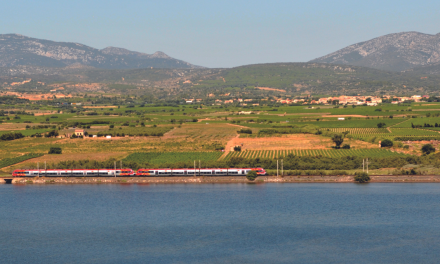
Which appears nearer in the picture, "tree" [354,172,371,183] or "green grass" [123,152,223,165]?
"tree" [354,172,371,183]

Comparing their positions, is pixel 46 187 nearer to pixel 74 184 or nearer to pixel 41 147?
pixel 74 184

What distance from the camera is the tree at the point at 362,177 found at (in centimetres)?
7606

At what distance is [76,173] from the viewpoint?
83.9m

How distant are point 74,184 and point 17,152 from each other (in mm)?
26515

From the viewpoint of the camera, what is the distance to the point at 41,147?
351 feet

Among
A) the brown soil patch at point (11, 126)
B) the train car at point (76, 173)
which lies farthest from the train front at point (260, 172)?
the brown soil patch at point (11, 126)

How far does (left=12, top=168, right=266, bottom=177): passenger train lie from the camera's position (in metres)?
80.9

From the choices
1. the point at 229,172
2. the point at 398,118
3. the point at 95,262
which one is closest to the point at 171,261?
the point at 95,262

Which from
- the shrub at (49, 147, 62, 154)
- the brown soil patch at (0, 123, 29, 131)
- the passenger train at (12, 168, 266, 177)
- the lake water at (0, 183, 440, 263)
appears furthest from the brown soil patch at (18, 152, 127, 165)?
the brown soil patch at (0, 123, 29, 131)

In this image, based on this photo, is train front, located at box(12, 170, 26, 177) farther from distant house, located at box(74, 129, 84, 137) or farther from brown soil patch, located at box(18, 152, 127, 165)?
distant house, located at box(74, 129, 84, 137)

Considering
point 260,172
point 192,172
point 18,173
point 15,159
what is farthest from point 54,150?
point 260,172

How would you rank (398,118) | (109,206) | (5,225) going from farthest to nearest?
(398,118), (109,206), (5,225)

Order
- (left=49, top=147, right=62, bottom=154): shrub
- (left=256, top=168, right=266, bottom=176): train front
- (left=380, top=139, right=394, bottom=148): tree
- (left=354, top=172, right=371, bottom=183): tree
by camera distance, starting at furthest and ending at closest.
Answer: (left=49, top=147, right=62, bottom=154): shrub → (left=380, top=139, right=394, bottom=148): tree → (left=256, top=168, right=266, bottom=176): train front → (left=354, top=172, right=371, bottom=183): tree

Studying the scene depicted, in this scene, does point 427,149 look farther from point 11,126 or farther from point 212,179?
point 11,126
